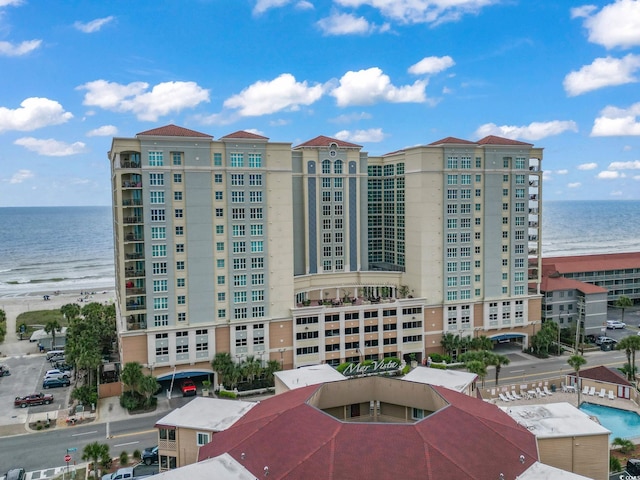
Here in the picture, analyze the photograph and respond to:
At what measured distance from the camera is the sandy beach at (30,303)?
81.4 metres

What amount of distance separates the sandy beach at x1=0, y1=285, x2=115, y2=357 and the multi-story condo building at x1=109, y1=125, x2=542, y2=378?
21702mm

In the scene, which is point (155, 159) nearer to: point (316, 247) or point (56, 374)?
point (316, 247)

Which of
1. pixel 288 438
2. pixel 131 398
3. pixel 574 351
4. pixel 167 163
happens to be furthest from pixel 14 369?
pixel 574 351

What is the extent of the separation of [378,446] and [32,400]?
42.3 metres

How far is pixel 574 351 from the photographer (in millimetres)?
74562

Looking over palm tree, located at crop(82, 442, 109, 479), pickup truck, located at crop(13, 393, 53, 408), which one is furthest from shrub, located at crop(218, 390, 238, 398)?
palm tree, located at crop(82, 442, 109, 479)

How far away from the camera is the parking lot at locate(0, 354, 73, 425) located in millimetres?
55588

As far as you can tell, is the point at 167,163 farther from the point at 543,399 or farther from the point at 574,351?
the point at 574,351

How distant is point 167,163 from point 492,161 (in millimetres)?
40769

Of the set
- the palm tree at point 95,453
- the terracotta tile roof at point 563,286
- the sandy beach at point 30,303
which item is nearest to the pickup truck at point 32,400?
the palm tree at point 95,453

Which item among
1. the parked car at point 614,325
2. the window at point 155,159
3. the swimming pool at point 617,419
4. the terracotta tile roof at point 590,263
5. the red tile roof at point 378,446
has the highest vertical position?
the window at point 155,159

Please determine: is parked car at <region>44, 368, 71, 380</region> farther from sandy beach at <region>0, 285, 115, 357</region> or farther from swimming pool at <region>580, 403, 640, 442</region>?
swimming pool at <region>580, 403, 640, 442</region>

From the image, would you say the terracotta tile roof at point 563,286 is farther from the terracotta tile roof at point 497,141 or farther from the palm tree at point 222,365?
the palm tree at point 222,365

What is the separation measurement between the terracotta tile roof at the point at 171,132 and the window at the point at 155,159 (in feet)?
6.50
